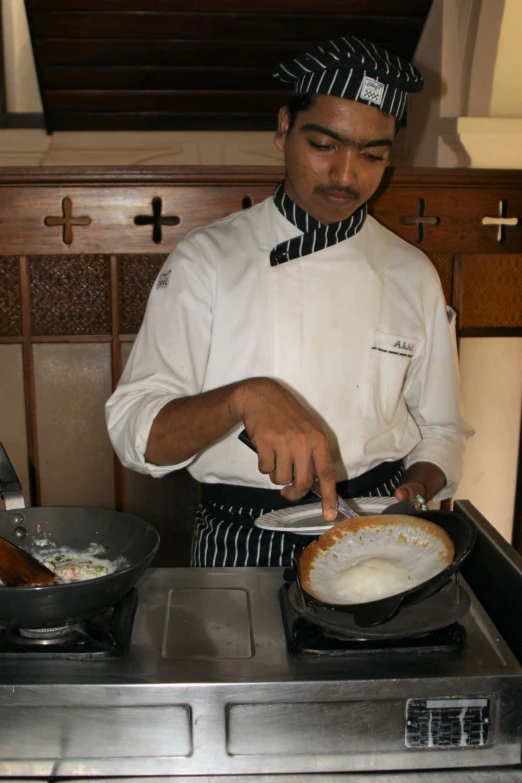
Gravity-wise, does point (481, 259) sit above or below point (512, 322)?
above

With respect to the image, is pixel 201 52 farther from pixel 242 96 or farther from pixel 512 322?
pixel 512 322

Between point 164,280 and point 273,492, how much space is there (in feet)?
1.68

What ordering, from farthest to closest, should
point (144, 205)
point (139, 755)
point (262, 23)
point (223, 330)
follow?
point (262, 23) → point (144, 205) → point (223, 330) → point (139, 755)

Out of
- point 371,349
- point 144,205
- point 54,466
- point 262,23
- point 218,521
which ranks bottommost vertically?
point 54,466

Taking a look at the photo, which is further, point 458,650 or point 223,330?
point 223,330

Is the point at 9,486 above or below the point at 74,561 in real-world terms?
above

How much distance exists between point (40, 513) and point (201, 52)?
2.69m

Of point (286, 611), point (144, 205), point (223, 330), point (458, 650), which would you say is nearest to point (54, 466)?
point (144, 205)

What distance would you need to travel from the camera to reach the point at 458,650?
1.10m

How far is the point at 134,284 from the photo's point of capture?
2.49 meters

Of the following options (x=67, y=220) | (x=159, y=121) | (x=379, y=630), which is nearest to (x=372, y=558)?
(x=379, y=630)

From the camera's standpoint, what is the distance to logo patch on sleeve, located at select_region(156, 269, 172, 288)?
1605 mm

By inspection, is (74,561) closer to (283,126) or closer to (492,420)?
(283,126)

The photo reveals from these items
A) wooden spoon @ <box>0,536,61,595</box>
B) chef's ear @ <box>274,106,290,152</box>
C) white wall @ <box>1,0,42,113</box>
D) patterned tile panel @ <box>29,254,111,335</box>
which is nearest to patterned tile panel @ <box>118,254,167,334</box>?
patterned tile panel @ <box>29,254,111,335</box>
